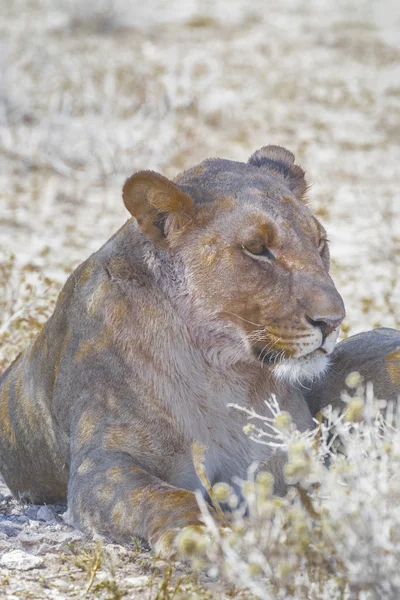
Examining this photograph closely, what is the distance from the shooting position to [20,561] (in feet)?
10.8

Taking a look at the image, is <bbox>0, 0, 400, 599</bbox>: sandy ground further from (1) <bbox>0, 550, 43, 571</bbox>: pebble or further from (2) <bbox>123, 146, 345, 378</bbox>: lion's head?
(2) <bbox>123, 146, 345, 378</bbox>: lion's head

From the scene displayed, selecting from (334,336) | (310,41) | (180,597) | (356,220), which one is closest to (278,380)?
(334,336)

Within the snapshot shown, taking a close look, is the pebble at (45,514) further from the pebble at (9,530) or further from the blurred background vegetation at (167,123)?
the blurred background vegetation at (167,123)

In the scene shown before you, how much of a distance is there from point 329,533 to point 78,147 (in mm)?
10193

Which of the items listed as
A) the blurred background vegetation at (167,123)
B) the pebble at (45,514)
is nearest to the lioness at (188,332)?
the pebble at (45,514)

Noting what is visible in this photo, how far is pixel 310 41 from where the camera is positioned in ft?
68.5

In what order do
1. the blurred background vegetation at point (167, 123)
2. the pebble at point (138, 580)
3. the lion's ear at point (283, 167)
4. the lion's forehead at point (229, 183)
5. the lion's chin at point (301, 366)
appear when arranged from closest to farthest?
the pebble at point (138, 580)
the lion's chin at point (301, 366)
the lion's forehead at point (229, 183)
the lion's ear at point (283, 167)
the blurred background vegetation at point (167, 123)

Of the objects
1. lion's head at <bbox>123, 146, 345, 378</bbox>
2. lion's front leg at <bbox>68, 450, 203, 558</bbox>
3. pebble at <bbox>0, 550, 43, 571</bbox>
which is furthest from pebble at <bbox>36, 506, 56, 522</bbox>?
lion's head at <bbox>123, 146, 345, 378</bbox>

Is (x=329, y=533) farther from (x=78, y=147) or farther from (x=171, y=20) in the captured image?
(x=171, y=20)

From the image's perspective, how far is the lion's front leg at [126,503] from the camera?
3.20m

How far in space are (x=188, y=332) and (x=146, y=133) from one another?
8816 millimetres

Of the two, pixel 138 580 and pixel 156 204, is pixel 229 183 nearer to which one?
pixel 156 204

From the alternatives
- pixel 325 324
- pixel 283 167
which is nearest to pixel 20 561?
pixel 325 324

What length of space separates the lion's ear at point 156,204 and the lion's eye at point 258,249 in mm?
261
